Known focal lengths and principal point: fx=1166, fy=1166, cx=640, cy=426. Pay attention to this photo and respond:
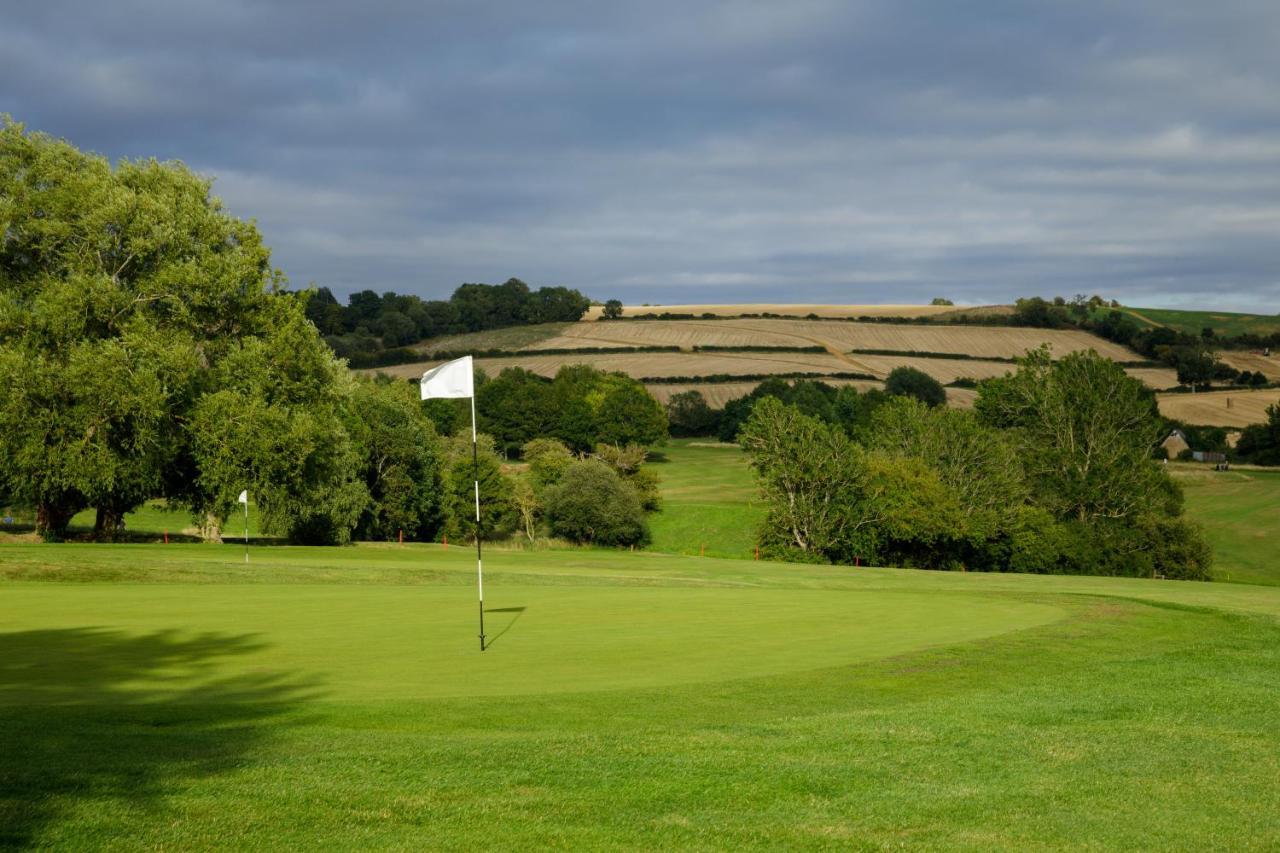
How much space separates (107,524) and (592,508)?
44322 millimetres

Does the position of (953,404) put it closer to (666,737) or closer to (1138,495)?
(1138,495)

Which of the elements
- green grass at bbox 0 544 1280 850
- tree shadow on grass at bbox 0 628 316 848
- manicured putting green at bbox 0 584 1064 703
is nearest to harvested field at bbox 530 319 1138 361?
manicured putting green at bbox 0 584 1064 703

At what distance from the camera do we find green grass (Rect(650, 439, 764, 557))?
96625 millimetres

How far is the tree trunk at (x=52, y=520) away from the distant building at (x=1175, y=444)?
4621 inches

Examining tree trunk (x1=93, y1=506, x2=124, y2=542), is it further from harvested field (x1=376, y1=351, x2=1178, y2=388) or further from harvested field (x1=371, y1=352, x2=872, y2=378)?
harvested field (x1=371, y1=352, x2=872, y2=378)

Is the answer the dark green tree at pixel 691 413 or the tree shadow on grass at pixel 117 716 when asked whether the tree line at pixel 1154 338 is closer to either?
the dark green tree at pixel 691 413

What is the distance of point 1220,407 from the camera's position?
135625 mm

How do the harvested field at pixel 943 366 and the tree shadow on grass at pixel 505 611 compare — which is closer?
the tree shadow on grass at pixel 505 611

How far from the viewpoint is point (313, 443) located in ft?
149

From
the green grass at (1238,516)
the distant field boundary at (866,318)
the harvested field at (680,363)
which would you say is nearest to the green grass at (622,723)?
the green grass at (1238,516)

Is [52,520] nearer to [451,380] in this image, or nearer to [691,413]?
[451,380]

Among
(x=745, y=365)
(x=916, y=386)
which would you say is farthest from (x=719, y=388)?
(x=916, y=386)

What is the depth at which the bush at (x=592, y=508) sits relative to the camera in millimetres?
88812

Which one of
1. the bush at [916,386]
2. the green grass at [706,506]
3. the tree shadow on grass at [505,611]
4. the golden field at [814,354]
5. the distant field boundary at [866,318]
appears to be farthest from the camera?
the distant field boundary at [866,318]
